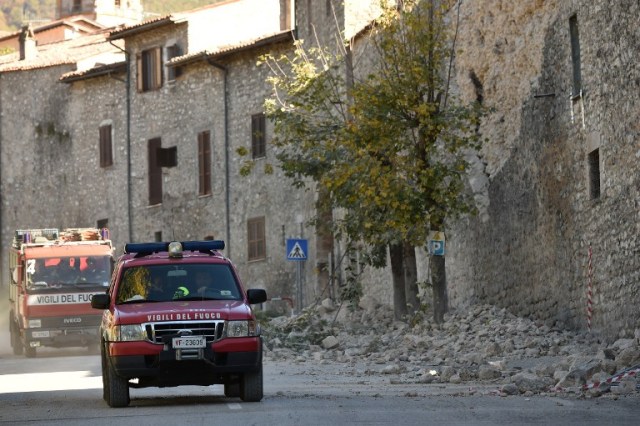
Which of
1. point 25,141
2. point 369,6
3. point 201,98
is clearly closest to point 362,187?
point 369,6

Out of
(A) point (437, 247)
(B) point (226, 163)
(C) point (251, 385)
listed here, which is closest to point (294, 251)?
(A) point (437, 247)

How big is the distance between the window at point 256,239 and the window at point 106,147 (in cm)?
881

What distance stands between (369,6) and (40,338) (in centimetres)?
1292

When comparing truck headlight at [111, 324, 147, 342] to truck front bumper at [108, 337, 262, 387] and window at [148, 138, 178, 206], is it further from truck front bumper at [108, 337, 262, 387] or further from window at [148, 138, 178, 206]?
window at [148, 138, 178, 206]

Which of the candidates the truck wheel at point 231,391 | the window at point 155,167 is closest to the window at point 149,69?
the window at point 155,167

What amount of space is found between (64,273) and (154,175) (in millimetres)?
20039

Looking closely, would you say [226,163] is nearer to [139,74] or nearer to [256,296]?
[139,74]

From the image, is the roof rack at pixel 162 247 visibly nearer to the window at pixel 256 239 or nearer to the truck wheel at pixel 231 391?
the truck wheel at pixel 231 391

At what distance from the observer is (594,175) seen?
72.5 feet

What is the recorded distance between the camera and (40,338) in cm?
2936

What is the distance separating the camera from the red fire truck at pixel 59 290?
2939 centimetres

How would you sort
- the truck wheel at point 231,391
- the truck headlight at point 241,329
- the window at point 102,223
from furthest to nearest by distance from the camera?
1. the window at point 102,223
2. the truck wheel at point 231,391
3. the truck headlight at point 241,329

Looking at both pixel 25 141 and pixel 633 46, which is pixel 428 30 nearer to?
pixel 633 46

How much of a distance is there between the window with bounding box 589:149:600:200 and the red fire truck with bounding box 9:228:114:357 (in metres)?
11.6
